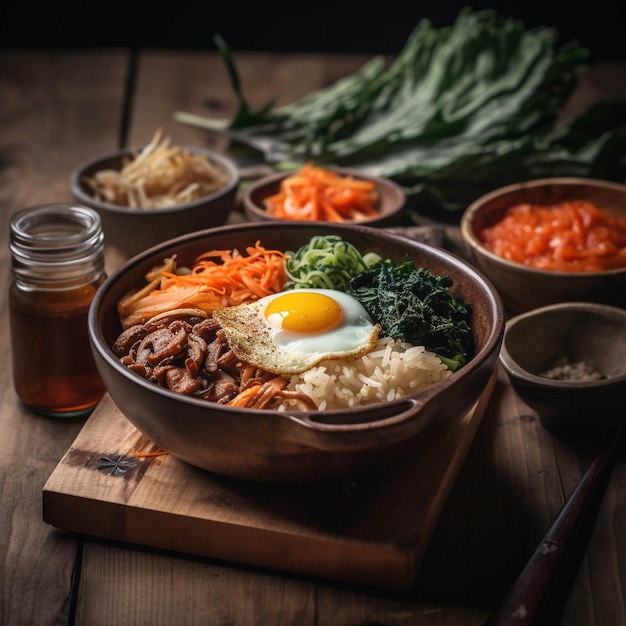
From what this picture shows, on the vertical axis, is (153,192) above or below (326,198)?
below

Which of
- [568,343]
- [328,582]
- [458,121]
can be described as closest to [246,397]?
[328,582]

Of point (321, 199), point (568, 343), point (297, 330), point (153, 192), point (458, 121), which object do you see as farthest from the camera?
point (458, 121)

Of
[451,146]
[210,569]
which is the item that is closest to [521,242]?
[451,146]

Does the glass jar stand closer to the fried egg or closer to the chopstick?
the fried egg

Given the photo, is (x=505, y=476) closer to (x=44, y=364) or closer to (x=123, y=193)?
(x=44, y=364)

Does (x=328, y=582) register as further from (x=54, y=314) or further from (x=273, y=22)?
(x=273, y=22)

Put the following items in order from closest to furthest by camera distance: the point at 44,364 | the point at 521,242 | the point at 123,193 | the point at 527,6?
the point at 44,364 → the point at 521,242 → the point at 123,193 → the point at 527,6
